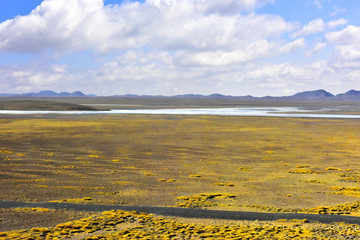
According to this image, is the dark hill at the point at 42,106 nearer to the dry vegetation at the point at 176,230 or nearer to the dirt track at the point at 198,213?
the dirt track at the point at 198,213

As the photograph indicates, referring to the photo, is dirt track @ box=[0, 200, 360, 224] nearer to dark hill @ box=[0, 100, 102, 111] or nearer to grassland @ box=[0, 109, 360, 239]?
grassland @ box=[0, 109, 360, 239]

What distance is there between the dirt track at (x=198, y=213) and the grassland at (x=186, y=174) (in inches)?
20.5

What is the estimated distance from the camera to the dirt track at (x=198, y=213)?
11.5m

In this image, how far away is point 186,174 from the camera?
58.9ft

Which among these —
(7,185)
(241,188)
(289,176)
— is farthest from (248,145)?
(7,185)

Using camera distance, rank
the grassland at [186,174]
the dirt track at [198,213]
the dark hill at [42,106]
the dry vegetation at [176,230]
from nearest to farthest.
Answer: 1. the dry vegetation at [176,230]
2. the dirt track at [198,213]
3. the grassland at [186,174]
4. the dark hill at [42,106]

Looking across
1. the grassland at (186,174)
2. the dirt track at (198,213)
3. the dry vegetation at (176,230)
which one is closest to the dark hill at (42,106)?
the grassland at (186,174)

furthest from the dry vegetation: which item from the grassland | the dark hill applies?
the dark hill

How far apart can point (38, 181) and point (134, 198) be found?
15.6ft

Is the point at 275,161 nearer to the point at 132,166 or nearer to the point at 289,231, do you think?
the point at 132,166

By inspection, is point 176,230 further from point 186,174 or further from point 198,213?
point 186,174

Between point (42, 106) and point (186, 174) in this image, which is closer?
point (186, 174)

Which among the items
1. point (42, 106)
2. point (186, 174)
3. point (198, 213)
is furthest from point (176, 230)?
point (42, 106)

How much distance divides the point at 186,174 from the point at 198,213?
6.04 meters
